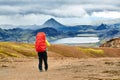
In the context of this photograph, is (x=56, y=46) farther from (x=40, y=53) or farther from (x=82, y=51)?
(x=40, y=53)

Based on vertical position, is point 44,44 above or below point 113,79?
above

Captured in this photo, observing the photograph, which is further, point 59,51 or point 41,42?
point 59,51

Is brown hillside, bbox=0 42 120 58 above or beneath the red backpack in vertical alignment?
beneath

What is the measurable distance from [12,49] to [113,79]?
295 ft

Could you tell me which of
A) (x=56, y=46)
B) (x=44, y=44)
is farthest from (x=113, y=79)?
(x=56, y=46)

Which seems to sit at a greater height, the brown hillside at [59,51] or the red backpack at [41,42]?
the red backpack at [41,42]

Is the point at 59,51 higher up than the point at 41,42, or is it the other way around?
the point at 41,42

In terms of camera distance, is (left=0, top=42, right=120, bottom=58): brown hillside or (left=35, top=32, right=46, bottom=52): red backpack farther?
(left=0, top=42, right=120, bottom=58): brown hillside

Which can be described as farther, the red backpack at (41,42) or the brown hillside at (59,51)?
the brown hillside at (59,51)

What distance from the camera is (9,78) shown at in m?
26.9

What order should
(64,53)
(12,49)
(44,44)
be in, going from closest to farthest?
(44,44)
(12,49)
(64,53)

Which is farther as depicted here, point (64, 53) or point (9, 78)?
point (64, 53)

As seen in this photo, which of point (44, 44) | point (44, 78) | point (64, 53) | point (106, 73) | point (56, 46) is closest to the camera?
point (44, 78)

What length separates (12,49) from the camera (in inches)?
4424
